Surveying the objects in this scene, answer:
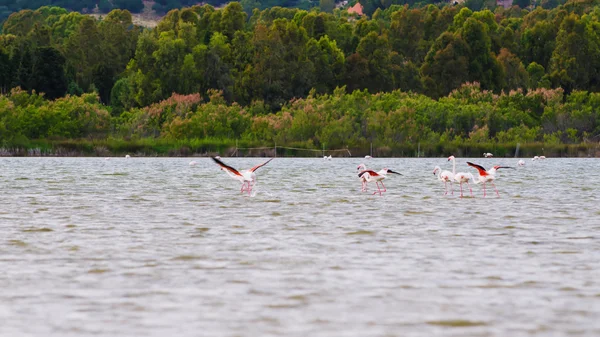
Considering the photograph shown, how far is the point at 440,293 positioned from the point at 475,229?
800cm

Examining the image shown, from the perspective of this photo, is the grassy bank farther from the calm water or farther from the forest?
the calm water

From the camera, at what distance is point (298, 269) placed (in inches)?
565

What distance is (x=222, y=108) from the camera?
9225 cm

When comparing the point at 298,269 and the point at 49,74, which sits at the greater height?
the point at 49,74

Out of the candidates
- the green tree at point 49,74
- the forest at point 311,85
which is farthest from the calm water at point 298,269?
the green tree at point 49,74

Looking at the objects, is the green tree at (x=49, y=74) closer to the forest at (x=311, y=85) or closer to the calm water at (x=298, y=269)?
the forest at (x=311, y=85)

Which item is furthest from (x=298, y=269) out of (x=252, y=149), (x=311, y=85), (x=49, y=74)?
(x=311, y=85)

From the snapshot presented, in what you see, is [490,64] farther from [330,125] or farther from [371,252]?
[371,252]

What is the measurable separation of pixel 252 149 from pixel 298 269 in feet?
226

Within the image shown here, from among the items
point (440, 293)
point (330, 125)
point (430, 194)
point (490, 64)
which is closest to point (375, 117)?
point (330, 125)

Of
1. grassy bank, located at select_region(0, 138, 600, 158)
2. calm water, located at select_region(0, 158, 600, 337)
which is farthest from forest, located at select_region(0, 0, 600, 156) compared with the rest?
calm water, located at select_region(0, 158, 600, 337)

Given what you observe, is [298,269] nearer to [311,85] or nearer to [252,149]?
[252,149]

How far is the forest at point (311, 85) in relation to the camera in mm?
87688

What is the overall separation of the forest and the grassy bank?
0.43ft
